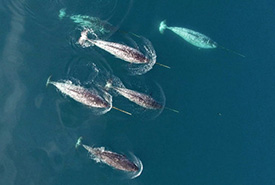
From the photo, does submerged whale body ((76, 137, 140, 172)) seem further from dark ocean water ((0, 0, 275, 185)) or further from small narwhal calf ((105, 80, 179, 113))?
small narwhal calf ((105, 80, 179, 113))

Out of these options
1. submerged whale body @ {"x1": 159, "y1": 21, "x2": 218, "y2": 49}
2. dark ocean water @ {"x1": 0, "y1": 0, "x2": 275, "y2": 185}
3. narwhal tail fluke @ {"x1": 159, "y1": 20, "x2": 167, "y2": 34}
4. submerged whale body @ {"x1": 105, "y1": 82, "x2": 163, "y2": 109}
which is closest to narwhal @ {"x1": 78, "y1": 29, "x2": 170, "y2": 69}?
dark ocean water @ {"x1": 0, "y1": 0, "x2": 275, "y2": 185}

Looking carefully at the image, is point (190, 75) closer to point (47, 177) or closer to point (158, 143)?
point (158, 143)

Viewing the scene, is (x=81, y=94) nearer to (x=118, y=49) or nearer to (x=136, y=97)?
(x=136, y=97)

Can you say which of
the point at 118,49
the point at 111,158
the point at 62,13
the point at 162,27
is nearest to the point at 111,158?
the point at 111,158

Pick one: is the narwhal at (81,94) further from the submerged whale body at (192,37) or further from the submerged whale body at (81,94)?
the submerged whale body at (192,37)

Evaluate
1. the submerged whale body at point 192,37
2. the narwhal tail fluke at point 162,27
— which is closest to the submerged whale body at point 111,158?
the narwhal tail fluke at point 162,27

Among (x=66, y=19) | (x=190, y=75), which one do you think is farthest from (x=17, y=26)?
(x=190, y=75)
